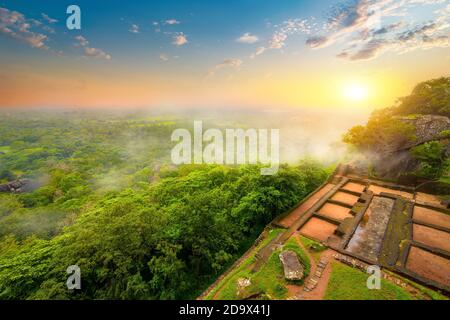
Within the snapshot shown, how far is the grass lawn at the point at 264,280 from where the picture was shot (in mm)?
9578

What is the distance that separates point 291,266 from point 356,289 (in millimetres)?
2987

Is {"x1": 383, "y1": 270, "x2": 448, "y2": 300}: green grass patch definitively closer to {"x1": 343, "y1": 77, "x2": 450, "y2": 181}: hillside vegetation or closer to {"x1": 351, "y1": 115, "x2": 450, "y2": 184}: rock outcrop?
{"x1": 343, "y1": 77, "x2": 450, "y2": 181}: hillside vegetation

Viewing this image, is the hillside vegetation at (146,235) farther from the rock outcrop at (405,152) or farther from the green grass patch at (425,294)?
the green grass patch at (425,294)

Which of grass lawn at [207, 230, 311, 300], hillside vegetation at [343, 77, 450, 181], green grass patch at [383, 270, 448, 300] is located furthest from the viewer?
hillside vegetation at [343, 77, 450, 181]

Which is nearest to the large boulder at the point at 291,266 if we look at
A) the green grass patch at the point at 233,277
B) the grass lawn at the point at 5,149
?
the green grass patch at the point at 233,277

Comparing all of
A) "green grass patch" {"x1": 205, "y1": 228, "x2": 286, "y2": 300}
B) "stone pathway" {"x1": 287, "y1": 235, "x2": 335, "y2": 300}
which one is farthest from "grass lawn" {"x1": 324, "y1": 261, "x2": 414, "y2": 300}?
"green grass patch" {"x1": 205, "y1": 228, "x2": 286, "y2": 300}

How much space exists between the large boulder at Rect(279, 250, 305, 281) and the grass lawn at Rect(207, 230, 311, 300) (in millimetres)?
288

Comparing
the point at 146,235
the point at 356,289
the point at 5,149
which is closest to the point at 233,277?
the point at 356,289

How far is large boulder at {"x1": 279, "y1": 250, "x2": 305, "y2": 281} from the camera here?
1011cm

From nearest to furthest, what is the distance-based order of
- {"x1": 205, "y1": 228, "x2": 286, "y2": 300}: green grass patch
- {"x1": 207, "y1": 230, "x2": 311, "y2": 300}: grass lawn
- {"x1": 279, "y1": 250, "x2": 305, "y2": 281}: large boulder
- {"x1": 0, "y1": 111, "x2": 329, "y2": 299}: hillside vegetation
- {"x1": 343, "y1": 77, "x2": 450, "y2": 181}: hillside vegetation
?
{"x1": 207, "y1": 230, "x2": 311, "y2": 300}: grass lawn, {"x1": 279, "y1": 250, "x2": 305, "y2": 281}: large boulder, {"x1": 205, "y1": 228, "x2": 286, "y2": 300}: green grass patch, {"x1": 0, "y1": 111, "x2": 329, "y2": 299}: hillside vegetation, {"x1": 343, "y1": 77, "x2": 450, "y2": 181}: hillside vegetation

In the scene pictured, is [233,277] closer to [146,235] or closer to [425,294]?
[146,235]

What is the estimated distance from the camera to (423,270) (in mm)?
10281

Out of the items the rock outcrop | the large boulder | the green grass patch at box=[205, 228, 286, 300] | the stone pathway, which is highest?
the rock outcrop
